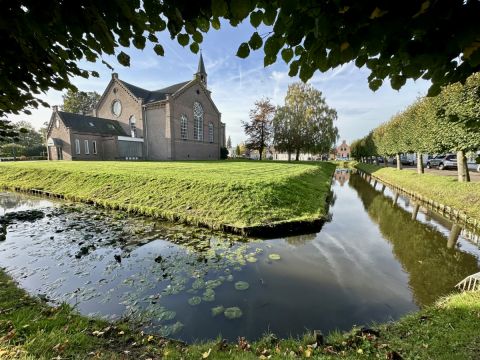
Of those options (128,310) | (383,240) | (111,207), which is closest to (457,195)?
(383,240)

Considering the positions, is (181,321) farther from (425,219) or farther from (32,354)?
(425,219)

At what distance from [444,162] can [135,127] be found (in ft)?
137

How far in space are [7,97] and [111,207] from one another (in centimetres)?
834

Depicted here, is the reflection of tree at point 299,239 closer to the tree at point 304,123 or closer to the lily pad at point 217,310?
the lily pad at point 217,310

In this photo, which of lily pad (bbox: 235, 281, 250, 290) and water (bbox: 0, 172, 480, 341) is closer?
water (bbox: 0, 172, 480, 341)

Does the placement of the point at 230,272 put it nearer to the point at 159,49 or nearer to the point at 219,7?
the point at 159,49

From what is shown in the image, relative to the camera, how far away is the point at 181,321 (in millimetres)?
3795

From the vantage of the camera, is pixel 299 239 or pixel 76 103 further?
pixel 76 103

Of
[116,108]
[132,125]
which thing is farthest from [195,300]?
[116,108]

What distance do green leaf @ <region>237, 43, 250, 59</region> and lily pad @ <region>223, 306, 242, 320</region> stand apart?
12.8 ft

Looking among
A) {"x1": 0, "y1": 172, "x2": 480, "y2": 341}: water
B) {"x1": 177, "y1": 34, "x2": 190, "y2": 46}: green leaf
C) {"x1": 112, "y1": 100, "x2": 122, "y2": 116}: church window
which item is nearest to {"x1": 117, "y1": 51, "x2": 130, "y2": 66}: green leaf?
{"x1": 177, "y1": 34, "x2": 190, "y2": 46}: green leaf

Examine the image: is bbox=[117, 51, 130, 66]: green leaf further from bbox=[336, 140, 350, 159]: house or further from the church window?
bbox=[336, 140, 350, 159]: house

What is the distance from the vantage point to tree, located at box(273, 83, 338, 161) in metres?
35.6

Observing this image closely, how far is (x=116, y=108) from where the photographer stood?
123 ft
